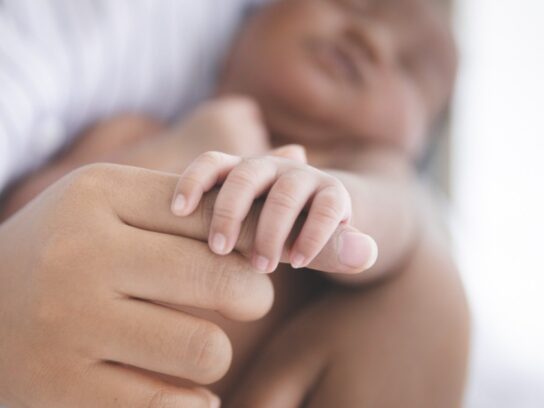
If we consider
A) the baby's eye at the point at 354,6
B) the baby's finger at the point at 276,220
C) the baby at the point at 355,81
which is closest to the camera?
the baby's finger at the point at 276,220

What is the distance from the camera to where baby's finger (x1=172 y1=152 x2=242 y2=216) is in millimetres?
360

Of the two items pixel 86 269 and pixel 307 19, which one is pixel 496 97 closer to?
pixel 307 19

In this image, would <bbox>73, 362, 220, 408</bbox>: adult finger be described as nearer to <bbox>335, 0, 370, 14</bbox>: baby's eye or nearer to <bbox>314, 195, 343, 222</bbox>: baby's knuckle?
<bbox>314, 195, 343, 222</bbox>: baby's knuckle

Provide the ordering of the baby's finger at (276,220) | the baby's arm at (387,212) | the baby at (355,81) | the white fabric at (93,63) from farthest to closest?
the baby at (355,81) < the white fabric at (93,63) < the baby's arm at (387,212) < the baby's finger at (276,220)

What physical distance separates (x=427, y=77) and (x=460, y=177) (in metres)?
0.30

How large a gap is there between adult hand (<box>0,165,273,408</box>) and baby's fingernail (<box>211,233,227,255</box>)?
19mm

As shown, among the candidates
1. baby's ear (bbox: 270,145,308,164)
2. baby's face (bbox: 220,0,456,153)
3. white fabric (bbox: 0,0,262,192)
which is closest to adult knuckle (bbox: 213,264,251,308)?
baby's ear (bbox: 270,145,308,164)

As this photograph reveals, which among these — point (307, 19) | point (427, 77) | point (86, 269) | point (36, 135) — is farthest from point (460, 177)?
point (86, 269)

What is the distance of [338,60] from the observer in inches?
33.1

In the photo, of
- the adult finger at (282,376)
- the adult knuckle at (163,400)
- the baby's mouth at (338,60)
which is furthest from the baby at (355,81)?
the adult knuckle at (163,400)

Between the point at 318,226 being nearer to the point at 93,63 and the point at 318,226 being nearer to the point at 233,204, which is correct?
the point at 233,204

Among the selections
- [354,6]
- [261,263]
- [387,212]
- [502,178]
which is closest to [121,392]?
[261,263]

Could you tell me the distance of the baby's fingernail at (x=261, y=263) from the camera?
0.35 metres

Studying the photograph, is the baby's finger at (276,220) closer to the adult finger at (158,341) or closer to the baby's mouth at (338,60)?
the adult finger at (158,341)
